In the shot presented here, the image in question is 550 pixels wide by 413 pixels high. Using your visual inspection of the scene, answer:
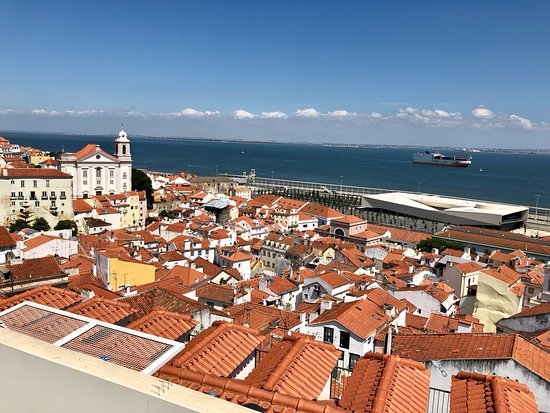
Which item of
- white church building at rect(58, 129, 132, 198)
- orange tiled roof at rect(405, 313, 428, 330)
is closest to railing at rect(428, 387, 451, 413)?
orange tiled roof at rect(405, 313, 428, 330)

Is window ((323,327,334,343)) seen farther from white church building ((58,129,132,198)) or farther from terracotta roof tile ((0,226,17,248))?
white church building ((58,129,132,198))

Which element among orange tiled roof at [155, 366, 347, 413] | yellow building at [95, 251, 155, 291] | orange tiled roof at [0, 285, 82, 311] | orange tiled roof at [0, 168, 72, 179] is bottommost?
yellow building at [95, 251, 155, 291]

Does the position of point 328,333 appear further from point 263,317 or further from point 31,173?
point 31,173

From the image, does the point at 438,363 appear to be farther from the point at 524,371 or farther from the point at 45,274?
the point at 45,274

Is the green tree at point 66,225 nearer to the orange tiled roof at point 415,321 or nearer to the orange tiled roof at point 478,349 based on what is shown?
the orange tiled roof at point 415,321

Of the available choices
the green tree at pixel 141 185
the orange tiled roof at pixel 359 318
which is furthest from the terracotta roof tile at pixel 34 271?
the green tree at pixel 141 185

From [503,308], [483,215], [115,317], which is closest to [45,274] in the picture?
[115,317]
